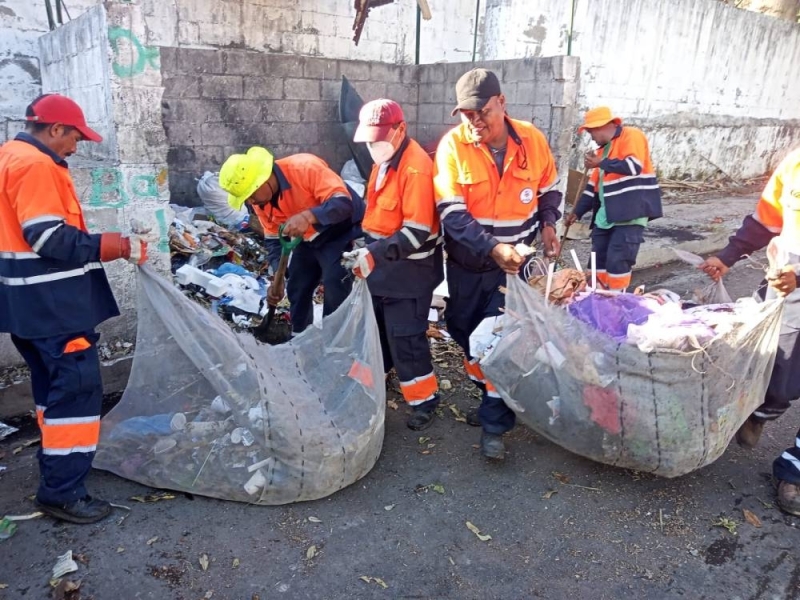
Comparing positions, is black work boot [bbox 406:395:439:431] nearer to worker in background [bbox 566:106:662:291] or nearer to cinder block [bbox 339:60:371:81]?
worker in background [bbox 566:106:662:291]

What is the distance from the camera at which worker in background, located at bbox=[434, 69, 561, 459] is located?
9.04 feet

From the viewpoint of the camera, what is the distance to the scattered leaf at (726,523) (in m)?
2.54

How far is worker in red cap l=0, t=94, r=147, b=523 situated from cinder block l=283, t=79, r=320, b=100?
4.24m

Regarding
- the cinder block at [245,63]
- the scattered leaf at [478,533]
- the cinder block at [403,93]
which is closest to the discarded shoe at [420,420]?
the scattered leaf at [478,533]

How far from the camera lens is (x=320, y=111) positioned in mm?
6711

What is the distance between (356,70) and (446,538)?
575 cm

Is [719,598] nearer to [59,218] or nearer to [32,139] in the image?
[59,218]

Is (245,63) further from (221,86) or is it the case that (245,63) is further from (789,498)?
(789,498)

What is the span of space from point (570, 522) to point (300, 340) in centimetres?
144

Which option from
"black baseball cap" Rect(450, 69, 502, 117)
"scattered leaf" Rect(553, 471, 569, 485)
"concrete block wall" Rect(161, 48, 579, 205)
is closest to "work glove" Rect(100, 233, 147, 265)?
"black baseball cap" Rect(450, 69, 502, 117)

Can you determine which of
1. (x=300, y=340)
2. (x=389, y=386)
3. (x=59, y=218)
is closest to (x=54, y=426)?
(x=59, y=218)

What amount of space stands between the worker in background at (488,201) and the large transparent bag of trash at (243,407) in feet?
1.75

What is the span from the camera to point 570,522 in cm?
257

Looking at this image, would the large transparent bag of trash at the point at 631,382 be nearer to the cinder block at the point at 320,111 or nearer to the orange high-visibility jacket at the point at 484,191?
the orange high-visibility jacket at the point at 484,191
